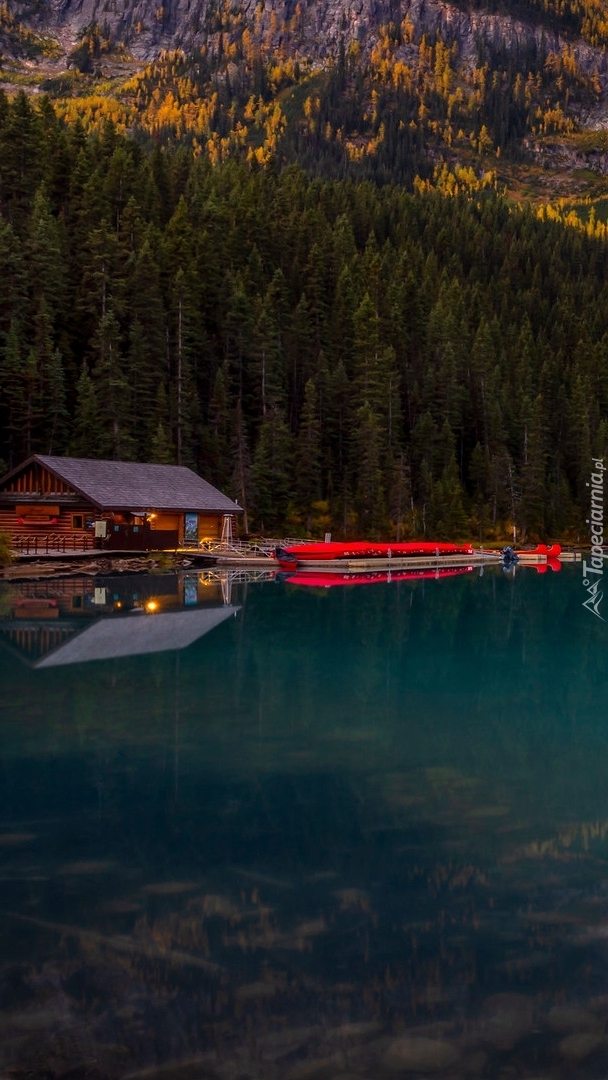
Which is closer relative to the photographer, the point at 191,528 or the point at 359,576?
the point at 359,576

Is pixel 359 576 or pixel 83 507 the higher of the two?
pixel 83 507

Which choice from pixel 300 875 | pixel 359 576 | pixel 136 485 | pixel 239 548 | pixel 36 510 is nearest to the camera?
pixel 300 875

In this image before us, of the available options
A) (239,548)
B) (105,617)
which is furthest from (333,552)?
(105,617)

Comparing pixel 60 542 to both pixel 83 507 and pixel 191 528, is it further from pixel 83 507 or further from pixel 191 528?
pixel 191 528

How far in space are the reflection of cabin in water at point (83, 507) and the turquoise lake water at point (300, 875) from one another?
127ft

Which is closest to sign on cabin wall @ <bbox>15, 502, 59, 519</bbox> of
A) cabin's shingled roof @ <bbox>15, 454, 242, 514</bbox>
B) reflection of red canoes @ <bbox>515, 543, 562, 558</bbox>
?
cabin's shingled roof @ <bbox>15, 454, 242, 514</bbox>

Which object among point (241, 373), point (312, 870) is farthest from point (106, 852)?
point (241, 373)

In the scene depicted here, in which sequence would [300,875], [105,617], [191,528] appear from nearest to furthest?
[300,875] < [105,617] < [191,528]

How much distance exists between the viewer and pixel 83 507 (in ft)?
207

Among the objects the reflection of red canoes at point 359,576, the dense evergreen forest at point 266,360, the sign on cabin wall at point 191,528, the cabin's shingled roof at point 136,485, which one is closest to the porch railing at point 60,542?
the cabin's shingled roof at point 136,485

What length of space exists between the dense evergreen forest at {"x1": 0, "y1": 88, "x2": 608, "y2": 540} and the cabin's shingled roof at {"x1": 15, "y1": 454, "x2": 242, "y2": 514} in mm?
8265

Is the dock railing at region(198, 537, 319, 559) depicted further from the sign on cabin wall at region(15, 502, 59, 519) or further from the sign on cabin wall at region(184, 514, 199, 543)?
the sign on cabin wall at region(15, 502, 59, 519)

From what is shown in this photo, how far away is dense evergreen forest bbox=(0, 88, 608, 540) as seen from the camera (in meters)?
81.2

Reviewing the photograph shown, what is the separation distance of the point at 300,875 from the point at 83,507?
54.4 m
